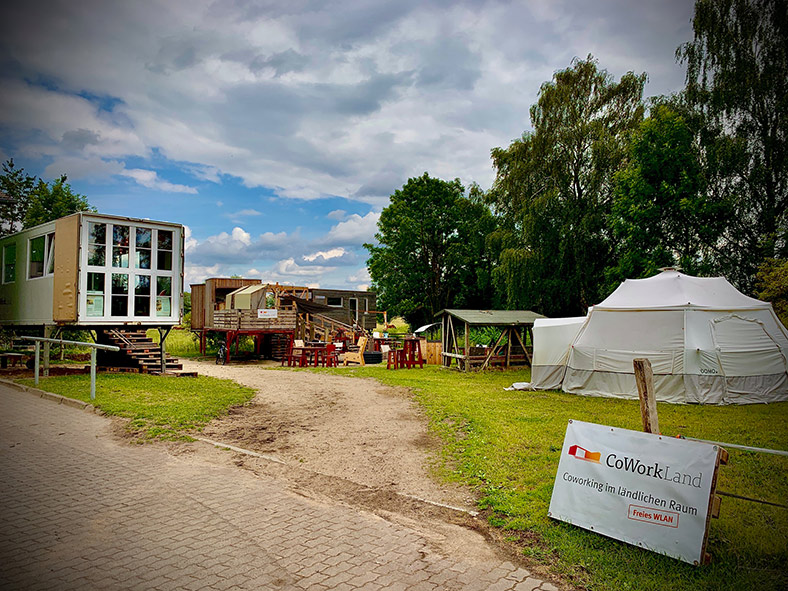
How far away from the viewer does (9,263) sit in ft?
57.6

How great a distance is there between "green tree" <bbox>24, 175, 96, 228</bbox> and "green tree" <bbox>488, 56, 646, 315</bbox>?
71.7 feet

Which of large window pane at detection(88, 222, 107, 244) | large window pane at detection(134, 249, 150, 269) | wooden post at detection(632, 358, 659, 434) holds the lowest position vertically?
wooden post at detection(632, 358, 659, 434)

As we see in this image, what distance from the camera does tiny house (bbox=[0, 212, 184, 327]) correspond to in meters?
14.1

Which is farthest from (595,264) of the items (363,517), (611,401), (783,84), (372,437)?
(363,517)

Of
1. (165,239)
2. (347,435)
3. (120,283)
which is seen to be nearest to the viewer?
(347,435)

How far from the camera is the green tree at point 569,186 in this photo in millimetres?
24203

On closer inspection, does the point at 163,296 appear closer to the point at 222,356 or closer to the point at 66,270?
the point at 66,270

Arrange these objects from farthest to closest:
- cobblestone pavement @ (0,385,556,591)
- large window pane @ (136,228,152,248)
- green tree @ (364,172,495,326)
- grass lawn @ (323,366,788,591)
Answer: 1. green tree @ (364,172,495,326)
2. large window pane @ (136,228,152,248)
3. grass lawn @ (323,366,788,591)
4. cobblestone pavement @ (0,385,556,591)

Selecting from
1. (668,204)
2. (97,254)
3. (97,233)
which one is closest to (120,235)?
(97,233)

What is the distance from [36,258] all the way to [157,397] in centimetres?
875

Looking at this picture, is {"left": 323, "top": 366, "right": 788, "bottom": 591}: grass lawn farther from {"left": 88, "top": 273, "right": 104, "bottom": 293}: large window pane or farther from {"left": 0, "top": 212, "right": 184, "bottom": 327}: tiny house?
{"left": 88, "top": 273, "right": 104, "bottom": 293}: large window pane

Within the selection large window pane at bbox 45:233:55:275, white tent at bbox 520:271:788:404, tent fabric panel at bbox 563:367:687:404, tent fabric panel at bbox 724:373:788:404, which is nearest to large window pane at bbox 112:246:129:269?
large window pane at bbox 45:233:55:275

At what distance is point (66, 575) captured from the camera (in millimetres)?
3645

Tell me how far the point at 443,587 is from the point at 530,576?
2.43ft
